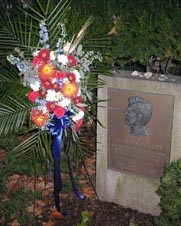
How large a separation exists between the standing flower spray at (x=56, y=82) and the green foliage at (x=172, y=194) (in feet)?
2.64

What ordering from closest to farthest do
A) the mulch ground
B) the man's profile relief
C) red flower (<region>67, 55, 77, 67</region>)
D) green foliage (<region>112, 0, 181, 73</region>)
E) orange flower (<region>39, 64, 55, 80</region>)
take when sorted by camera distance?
orange flower (<region>39, 64, 55, 80</region>), red flower (<region>67, 55, 77, 67</region>), green foliage (<region>112, 0, 181, 73</region>), the man's profile relief, the mulch ground

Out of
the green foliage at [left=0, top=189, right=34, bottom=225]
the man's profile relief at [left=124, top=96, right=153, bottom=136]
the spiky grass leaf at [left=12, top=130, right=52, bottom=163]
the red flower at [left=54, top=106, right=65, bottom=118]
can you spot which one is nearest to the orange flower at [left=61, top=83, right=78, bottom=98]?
the red flower at [left=54, top=106, right=65, bottom=118]

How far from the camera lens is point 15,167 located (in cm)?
355

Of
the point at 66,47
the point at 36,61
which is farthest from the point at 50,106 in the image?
the point at 66,47

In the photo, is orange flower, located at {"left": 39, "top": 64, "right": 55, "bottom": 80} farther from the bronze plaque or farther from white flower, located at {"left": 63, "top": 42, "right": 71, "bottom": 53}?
the bronze plaque

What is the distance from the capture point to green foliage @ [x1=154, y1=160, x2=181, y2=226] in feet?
8.88

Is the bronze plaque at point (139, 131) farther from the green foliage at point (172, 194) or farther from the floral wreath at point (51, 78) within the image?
the floral wreath at point (51, 78)

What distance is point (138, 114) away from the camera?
299 cm

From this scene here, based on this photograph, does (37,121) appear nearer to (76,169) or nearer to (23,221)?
(23,221)

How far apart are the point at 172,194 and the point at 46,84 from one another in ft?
4.07

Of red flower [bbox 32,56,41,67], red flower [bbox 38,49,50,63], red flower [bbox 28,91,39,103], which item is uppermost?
red flower [bbox 38,49,50,63]

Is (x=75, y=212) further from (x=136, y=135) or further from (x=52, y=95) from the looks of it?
(x=52, y=95)

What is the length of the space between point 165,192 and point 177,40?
1173 millimetres

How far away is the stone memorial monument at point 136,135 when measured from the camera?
2.88 metres
